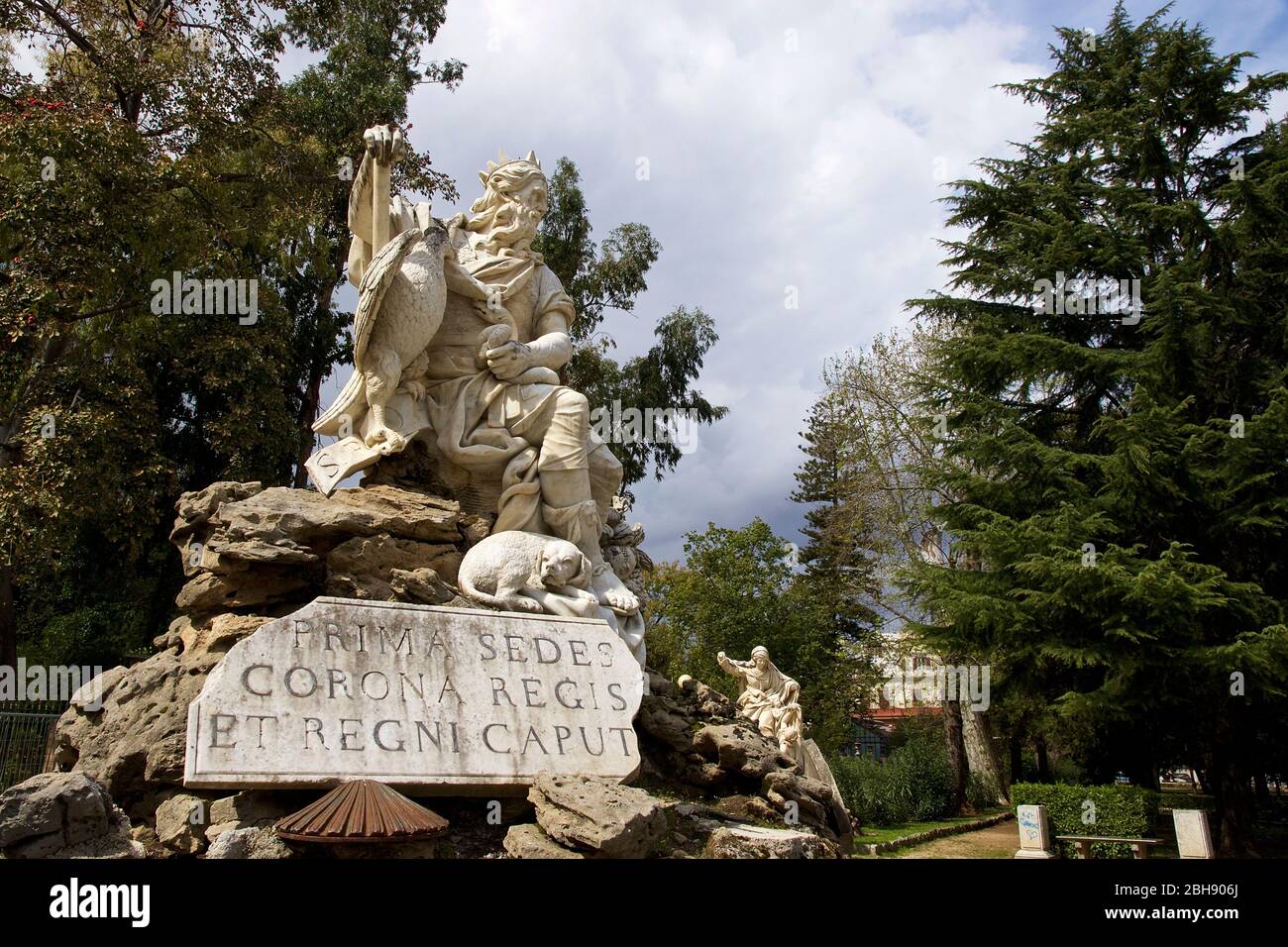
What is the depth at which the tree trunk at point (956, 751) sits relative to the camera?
754 inches

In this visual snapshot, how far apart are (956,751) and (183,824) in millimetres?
18002

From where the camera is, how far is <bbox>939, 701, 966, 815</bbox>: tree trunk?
62.8 ft

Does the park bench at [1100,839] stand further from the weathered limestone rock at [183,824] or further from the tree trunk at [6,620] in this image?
→ the tree trunk at [6,620]

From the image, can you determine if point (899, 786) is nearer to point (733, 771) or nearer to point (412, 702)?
point (733, 771)

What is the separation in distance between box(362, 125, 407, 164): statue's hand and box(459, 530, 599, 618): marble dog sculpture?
274 cm

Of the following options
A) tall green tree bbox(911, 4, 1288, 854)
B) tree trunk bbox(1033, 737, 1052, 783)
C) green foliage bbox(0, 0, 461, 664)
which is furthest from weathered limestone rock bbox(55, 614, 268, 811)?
tree trunk bbox(1033, 737, 1052, 783)

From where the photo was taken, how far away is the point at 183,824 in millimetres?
4383

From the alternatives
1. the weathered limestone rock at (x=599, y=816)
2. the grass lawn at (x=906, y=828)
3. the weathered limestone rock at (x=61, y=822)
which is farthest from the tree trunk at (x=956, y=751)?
the weathered limestone rock at (x=61, y=822)

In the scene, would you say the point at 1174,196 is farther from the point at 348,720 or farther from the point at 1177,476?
the point at 348,720

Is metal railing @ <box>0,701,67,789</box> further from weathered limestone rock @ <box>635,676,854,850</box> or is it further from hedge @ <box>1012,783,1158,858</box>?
hedge @ <box>1012,783,1158,858</box>
